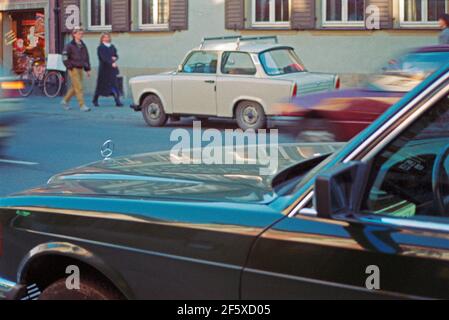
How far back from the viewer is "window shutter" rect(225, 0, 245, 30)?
2150 cm

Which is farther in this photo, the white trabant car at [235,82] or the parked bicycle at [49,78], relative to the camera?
the parked bicycle at [49,78]

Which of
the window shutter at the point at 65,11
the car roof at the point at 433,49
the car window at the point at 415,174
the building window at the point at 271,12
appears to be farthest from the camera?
the window shutter at the point at 65,11

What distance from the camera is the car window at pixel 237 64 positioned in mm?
15208

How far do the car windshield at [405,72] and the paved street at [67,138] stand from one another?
236 centimetres

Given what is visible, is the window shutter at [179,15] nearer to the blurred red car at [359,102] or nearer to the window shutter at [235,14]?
the window shutter at [235,14]

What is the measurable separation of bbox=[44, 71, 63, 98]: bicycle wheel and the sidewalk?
307 mm

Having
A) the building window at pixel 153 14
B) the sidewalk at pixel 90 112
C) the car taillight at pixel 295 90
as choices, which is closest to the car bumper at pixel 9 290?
the car taillight at pixel 295 90

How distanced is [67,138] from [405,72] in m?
7.43

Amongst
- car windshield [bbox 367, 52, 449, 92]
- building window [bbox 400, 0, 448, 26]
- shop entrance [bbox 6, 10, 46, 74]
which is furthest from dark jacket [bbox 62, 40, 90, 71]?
car windshield [bbox 367, 52, 449, 92]

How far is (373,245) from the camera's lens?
97.8 inches
